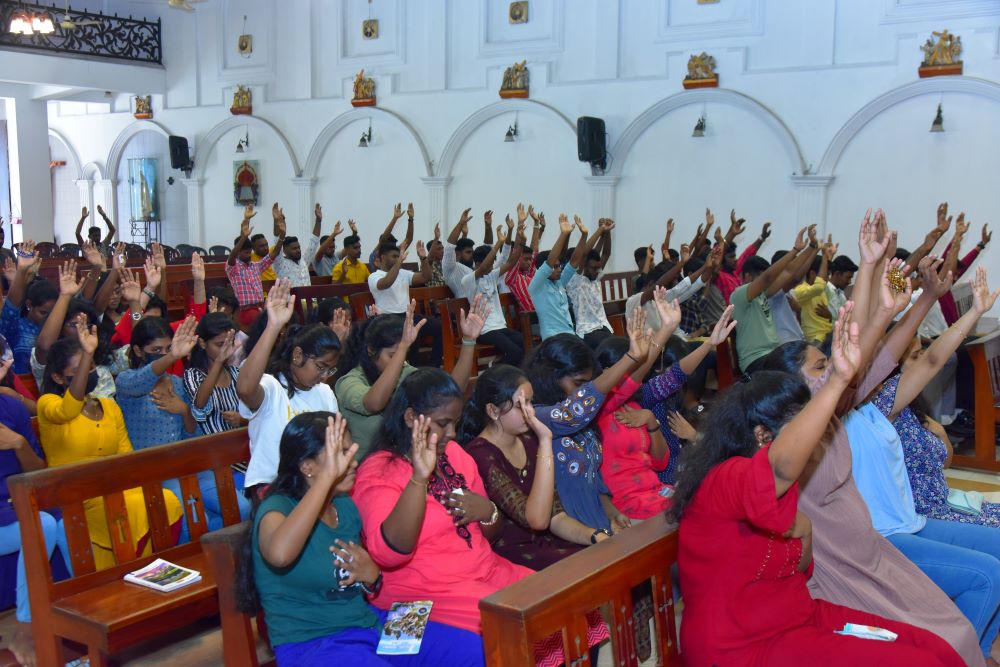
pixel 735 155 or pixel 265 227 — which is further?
pixel 265 227

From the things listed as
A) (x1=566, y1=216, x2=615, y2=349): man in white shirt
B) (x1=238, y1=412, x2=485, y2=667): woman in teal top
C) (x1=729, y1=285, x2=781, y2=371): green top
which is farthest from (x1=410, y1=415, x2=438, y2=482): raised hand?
(x1=566, y1=216, x2=615, y2=349): man in white shirt

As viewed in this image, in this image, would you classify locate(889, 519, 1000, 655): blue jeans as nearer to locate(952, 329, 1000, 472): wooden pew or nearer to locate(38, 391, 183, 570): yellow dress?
locate(38, 391, 183, 570): yellow dress

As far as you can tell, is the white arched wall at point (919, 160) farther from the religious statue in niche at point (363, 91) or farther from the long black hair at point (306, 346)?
the long black hair at point (306, 346)

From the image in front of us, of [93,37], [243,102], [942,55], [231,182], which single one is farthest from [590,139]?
[93,37]

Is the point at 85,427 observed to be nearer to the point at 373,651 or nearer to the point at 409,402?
the point at 409,402

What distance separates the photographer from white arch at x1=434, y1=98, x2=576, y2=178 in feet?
37.6

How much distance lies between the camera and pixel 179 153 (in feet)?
48.3

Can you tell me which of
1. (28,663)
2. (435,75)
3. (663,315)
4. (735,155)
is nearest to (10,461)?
(28,663)

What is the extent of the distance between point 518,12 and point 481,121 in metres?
1.39

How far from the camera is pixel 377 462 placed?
271 centimetres

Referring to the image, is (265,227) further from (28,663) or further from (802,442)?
(802,442)

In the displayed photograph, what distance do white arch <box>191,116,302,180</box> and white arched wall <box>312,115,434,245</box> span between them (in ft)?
1.26

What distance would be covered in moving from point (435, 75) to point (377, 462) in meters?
10.4

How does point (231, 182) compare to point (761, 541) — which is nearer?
point (761, 541)
